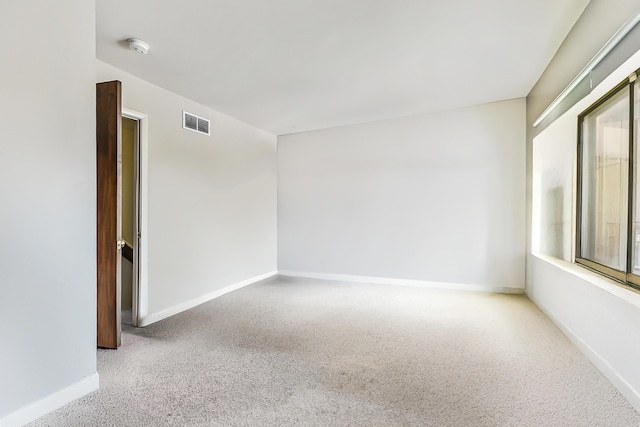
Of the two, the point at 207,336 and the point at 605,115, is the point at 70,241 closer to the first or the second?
the point at 207,336

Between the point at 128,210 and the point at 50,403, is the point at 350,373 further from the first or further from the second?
the point at 128,210

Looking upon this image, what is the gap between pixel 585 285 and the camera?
2.53 m

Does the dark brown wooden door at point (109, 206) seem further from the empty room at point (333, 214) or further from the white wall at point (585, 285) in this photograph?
the white wall at point (585, 285)

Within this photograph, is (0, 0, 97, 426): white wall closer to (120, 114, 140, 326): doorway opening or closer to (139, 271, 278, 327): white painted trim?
(139, 271, 278, 327): white painted trim

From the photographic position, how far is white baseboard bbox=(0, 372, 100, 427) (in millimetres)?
1649

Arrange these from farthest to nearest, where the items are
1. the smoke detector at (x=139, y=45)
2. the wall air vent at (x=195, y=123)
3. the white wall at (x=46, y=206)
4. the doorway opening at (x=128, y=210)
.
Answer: the wall air vent at (x=195, y=123) → the doorway opening at (x=128, y=210) → the smoke detector at (x=139, y=45) → the white wall at (x=46, y=206)

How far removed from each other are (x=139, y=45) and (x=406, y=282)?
4.37 m

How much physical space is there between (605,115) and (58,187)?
4.08 metres

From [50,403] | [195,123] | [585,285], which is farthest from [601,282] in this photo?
[195,123]

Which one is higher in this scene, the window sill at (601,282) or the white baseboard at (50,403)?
the window sill at (601,282)

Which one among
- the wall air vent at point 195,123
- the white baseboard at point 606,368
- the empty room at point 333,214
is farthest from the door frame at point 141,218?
the white baseboard at point 606,368

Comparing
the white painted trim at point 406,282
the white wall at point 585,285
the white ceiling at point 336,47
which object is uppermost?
the white ceiling at point 336,47

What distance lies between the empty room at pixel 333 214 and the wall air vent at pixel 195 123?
0.04 metres

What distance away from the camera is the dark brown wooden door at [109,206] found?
264cm
